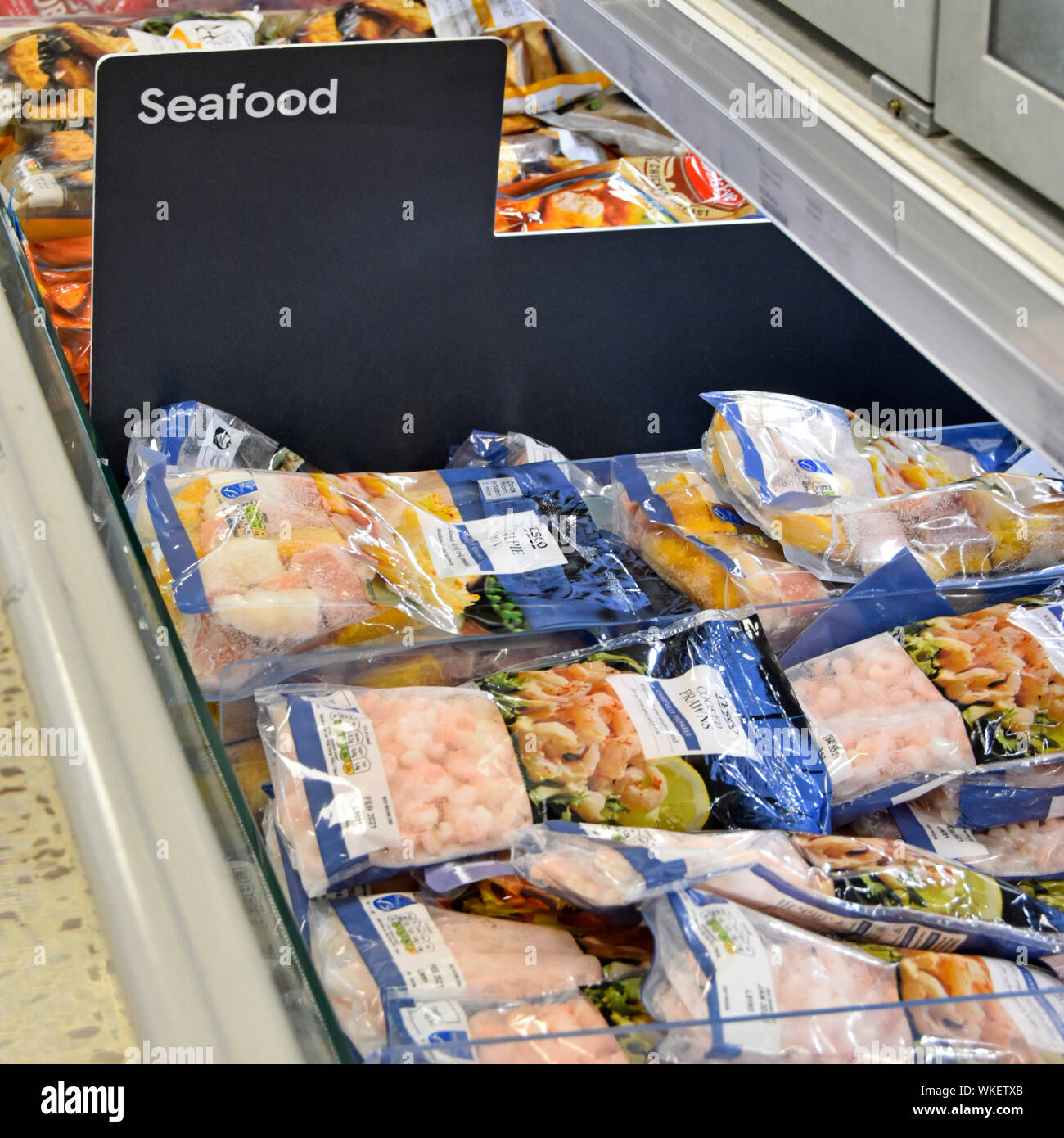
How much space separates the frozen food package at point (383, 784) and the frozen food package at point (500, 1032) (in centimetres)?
14

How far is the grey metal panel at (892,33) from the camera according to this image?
797 millimetres

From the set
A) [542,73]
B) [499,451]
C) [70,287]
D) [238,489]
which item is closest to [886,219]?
[238,489]

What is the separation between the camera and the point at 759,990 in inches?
33.2

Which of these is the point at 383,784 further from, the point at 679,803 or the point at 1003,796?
the point at 1003,796

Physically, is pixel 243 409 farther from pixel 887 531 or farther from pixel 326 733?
pixel 887 531

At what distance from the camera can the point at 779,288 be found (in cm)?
173

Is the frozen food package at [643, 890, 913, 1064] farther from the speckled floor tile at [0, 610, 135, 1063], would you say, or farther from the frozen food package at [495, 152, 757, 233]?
the frozen food package at [495, 152, 757, 233]

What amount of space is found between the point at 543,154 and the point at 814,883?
173 centimetres

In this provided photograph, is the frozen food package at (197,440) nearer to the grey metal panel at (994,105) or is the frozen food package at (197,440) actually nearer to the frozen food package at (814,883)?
the frozen food package at (814,883)

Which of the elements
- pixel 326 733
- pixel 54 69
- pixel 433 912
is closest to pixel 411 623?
pixel 326 733

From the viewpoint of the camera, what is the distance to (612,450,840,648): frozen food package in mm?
1390

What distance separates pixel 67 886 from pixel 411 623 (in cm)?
57

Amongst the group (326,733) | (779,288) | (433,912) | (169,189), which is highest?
(169,189)
